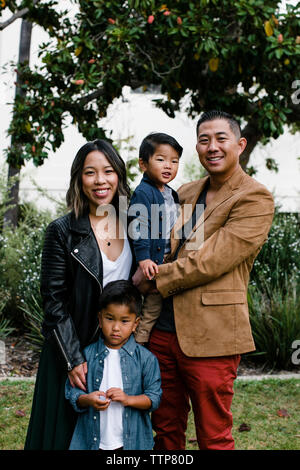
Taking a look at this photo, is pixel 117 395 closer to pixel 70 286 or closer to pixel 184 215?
pixel 70 286

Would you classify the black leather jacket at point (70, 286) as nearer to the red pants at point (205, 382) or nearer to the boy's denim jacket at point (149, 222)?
the boy's denim jacket at point (149, 222)

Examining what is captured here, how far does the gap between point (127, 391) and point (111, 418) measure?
163 mm

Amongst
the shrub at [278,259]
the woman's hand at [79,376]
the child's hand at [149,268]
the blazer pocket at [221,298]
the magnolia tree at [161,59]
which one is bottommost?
the woman's hand at [79,376]

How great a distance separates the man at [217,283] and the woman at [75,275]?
351 millimetres

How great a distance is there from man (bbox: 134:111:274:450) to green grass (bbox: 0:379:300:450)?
156cm

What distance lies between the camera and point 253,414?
182 inches

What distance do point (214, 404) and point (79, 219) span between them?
127 centimetres

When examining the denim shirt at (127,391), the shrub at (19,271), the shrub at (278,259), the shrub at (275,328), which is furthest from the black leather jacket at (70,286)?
the shrub at (278,259)

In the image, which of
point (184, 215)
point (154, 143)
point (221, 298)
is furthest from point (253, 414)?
point (154, 143)

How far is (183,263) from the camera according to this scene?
2648 millimetres

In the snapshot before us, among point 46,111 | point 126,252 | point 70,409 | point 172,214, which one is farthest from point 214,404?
point 46,111

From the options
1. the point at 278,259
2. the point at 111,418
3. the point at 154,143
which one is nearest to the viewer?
the point at 111,418

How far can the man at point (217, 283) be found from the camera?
260 cm
